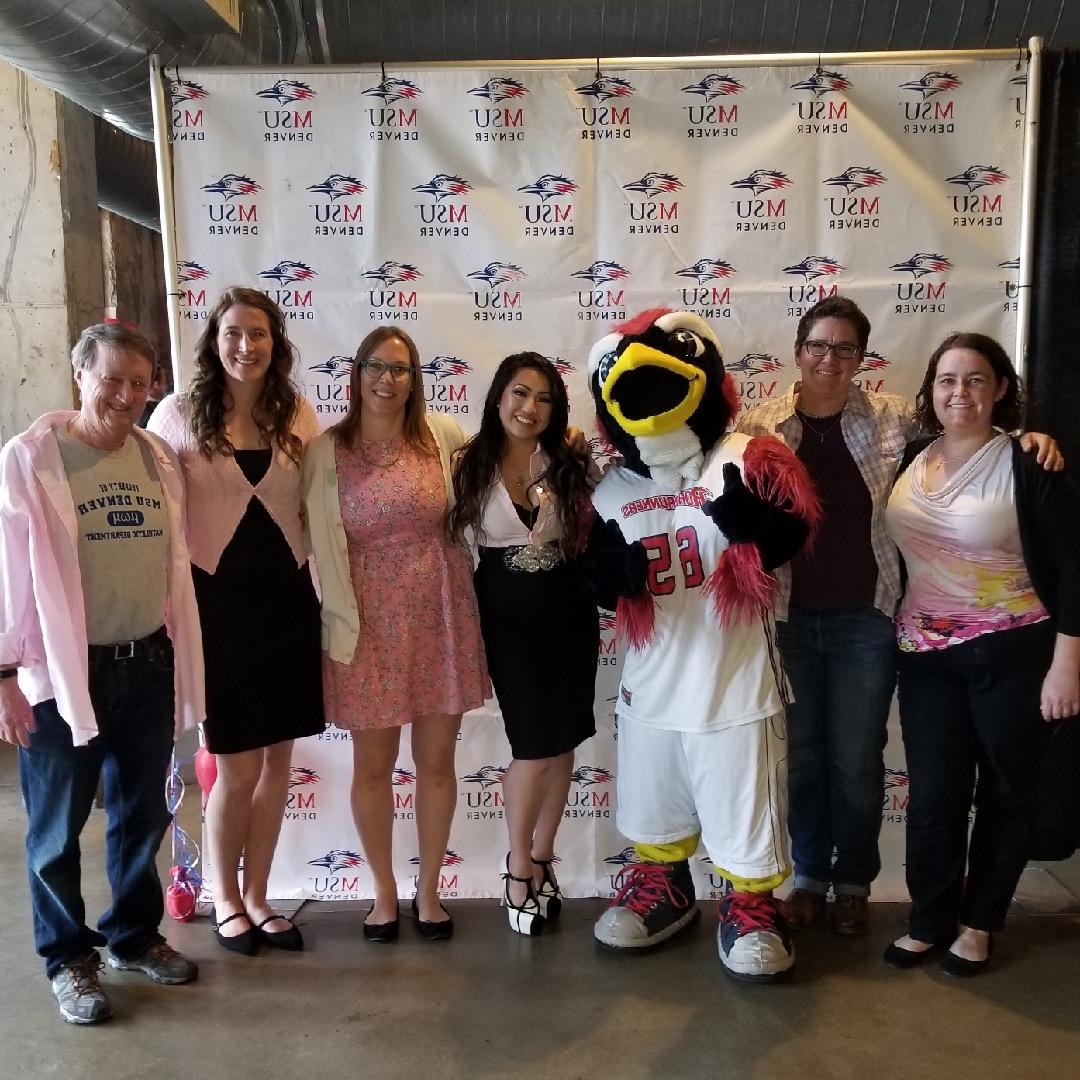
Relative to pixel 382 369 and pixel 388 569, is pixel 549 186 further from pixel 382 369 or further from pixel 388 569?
pixel 388 569

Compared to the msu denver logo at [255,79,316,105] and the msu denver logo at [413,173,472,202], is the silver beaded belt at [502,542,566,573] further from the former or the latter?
the msu denver logo at [255,79,316,105]

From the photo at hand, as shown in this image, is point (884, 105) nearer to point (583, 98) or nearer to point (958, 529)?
point (583, 98)

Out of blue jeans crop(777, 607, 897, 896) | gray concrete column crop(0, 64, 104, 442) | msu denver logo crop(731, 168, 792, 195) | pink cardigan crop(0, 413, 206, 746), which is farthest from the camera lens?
gray concrete column crop(0, 64, 104, 442)

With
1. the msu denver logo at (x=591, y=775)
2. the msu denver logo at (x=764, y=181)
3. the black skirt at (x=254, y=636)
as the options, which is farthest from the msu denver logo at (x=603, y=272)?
the msu denver logo at (x=591, y=775)

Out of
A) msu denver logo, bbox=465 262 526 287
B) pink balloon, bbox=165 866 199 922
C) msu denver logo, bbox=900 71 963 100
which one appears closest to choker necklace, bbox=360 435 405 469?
msu denver logo, bbox=465 262 526 287

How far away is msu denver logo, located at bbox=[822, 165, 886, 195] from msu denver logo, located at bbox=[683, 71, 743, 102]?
37 centimetres

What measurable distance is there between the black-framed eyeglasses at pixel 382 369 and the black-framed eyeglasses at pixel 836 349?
1011 millimetres

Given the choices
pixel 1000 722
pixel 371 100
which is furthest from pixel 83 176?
pixel 1000 722

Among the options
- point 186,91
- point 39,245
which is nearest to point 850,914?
point 186,91

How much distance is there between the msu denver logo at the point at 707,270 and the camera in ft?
8.80

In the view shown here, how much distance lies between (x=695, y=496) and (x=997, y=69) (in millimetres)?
1614

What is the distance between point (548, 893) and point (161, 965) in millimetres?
1009

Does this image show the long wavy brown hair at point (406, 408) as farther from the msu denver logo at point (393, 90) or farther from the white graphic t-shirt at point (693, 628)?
the msu denver logo at point (393, 90)

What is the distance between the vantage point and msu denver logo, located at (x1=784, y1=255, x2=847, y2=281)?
8.79ft
